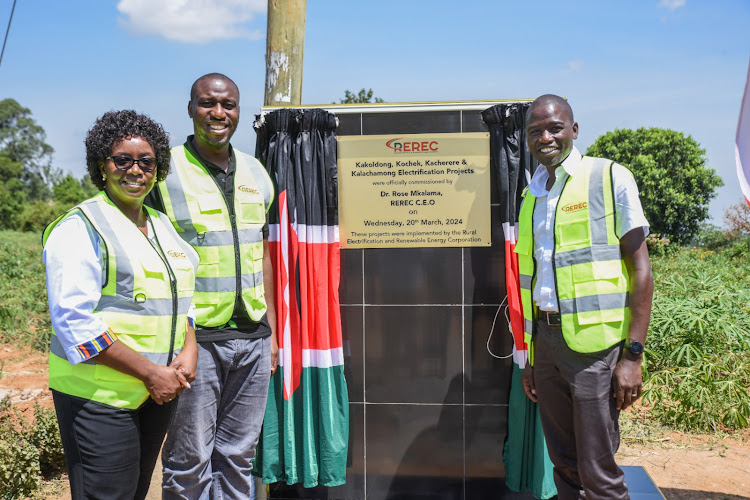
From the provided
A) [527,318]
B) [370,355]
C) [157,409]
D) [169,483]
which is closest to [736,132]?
[527,318]

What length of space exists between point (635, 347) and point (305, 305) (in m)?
1.79

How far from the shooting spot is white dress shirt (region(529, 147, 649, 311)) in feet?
8.02

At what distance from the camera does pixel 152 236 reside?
A: 2.17 m

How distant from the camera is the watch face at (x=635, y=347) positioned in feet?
7.94

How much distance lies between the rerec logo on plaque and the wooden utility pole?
36.8 inches

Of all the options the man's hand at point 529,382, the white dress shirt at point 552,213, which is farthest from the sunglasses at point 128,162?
the man's hand at point 529,382

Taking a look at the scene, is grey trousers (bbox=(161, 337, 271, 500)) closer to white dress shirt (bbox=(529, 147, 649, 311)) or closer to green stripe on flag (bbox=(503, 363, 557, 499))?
white dress shirt (bbox=(529, 147, 649, 311))

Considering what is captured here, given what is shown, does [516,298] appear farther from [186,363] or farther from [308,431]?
[186,363]

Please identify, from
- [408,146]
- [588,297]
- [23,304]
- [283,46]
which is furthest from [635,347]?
[23,304]

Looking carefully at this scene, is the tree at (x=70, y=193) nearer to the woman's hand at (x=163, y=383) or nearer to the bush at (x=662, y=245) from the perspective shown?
the bush at (x=662, y=245)

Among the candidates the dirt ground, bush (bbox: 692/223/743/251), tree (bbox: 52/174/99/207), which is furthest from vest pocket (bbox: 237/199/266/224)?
tree (bbox: 52/174/99/207)

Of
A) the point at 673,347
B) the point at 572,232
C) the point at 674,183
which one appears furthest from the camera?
the point at 674,183

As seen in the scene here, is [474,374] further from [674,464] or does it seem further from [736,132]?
[674,464]

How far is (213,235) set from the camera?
2.59 m
